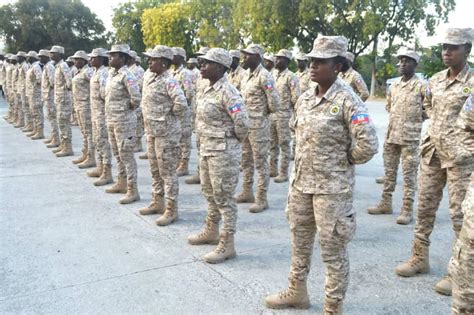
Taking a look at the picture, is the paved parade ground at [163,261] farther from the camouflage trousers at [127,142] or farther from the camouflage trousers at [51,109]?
the camouflage trousers at [51,109]

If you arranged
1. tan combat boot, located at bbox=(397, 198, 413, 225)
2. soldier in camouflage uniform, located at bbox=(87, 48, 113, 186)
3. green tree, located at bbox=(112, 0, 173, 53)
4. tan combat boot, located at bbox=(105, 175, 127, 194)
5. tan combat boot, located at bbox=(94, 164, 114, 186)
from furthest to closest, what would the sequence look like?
green tree, located at bbox=(112, 0, 173, 53) < tan combat boot, located at bbox=(94, 164, 114, 186) < soldier in camouflage uniform, located at bbox=(87, 48, 113, 186) < tan combat boot, located at bbox=(105, 175, 127, 194) < tan combat boot, located at bbox=(397, 198, 413, 225)

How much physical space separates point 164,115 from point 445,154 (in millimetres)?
3049

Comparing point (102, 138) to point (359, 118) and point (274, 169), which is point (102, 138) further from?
point (359, 118)

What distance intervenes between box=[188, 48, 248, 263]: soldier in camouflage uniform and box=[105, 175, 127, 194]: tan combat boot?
255cm

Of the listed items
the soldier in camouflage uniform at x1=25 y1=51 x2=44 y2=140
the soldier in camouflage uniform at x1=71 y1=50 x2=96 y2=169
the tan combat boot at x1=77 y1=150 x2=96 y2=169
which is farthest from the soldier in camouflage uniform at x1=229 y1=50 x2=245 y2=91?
the soldier in camouflage uniform at x1=25 y1=51 x2=44 y2=140

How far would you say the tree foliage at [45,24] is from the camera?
113ft

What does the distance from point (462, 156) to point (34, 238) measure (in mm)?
4233

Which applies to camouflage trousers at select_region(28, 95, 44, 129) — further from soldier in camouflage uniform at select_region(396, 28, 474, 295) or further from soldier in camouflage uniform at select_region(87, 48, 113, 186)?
soldier in camouflage uniform at select_region(396, 28, 474, 295)

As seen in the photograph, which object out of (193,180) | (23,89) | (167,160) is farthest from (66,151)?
(167,160)

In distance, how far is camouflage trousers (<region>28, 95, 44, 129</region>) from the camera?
10.8 meters

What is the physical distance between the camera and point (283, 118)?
7250 mm

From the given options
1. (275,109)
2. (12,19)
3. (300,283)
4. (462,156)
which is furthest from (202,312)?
(12,19)

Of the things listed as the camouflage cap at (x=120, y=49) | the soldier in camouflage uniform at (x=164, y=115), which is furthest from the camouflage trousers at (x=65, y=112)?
the soldier in camouflage uniform at (x=164, y=115)

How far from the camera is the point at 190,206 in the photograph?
240 inches
